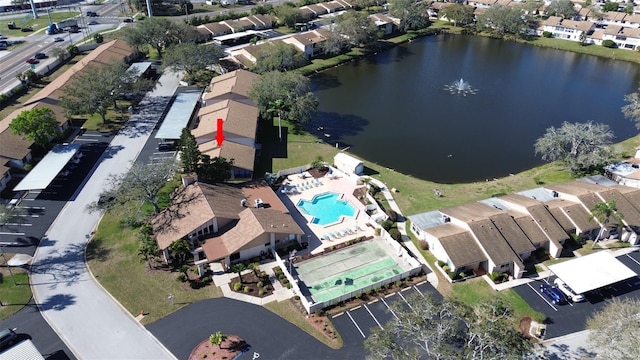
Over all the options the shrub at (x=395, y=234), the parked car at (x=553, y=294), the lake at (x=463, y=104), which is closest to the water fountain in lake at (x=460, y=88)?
the lake at (x=463, y=104)

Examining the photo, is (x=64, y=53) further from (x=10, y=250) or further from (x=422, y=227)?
(x=422, y=227)

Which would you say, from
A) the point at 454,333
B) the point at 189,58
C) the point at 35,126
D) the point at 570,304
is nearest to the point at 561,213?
the point at 570,304

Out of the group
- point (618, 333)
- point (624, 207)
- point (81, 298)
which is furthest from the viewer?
point (624, 207)

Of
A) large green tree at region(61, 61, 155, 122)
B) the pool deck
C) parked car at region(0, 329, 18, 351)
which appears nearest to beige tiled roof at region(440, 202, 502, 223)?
the pool deck

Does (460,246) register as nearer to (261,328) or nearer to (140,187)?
(261,328)

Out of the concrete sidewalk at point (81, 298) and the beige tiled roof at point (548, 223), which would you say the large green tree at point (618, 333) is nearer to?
the beige tiled roof at point (548, 223)
